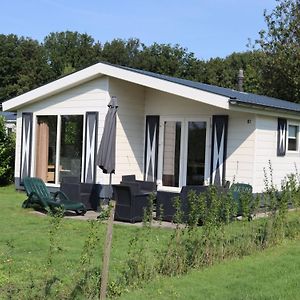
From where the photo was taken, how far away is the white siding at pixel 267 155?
1223 centimetres

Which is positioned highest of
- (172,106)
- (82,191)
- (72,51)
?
(72,51)

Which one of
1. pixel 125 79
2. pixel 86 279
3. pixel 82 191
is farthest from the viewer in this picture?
pixel 125 79

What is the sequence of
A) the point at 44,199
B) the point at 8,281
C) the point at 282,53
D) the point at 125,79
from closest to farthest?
the point at 8,281
the point at 44,199
the point at 125,79
the point at 282,53

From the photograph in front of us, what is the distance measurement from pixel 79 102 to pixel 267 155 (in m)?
5.10

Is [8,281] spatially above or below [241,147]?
below

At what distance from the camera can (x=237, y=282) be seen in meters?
5.79

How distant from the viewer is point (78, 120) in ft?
45.5

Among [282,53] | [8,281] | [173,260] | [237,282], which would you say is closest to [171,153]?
[173,260]

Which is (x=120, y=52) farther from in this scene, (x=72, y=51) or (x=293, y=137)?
(x=293, y=137)

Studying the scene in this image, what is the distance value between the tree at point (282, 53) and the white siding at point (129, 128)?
1268 centimetres

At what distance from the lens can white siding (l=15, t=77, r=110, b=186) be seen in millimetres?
13195

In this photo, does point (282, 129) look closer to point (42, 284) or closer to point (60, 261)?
point (60, 261)

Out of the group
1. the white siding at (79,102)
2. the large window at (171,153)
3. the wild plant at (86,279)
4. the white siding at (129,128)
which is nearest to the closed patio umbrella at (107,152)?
the white siding at (79,102)

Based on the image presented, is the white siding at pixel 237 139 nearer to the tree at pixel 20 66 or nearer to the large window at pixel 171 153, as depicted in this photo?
the large window at pixel 171 153
